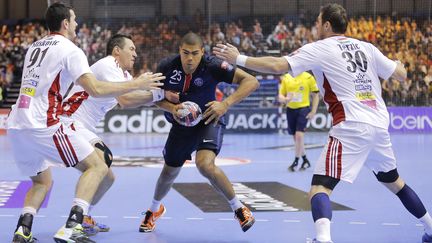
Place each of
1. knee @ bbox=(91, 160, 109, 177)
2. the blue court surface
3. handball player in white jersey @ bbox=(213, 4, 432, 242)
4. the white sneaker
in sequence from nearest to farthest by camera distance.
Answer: the white sneaker → handball player in white jersey @ bbox=(213, 4, 432, 242) → knee @ bbox=(91, 160, 109, 177) → the blue court surface

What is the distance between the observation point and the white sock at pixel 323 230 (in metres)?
4.78

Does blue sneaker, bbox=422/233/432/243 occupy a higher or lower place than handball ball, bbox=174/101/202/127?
lower

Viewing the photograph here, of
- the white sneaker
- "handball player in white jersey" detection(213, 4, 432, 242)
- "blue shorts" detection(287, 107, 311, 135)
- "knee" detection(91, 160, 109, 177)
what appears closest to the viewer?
the white sneaker

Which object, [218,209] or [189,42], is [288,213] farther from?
[189,42]

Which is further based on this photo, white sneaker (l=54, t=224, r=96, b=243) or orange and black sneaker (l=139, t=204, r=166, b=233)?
orange and black sneaker (l=139, t=204, r=166, b=233)

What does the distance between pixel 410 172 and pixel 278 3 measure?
44.8 ft

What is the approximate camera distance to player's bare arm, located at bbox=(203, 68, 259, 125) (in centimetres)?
604

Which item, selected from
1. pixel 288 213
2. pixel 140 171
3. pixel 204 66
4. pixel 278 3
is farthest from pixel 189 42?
pixel 278 3

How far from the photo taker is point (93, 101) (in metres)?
6.49

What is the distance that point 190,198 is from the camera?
816 centimetres

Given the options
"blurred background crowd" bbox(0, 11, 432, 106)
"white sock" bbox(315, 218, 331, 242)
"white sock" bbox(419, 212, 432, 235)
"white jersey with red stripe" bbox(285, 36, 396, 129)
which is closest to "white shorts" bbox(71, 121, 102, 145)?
"white jersey with red stripe" bbox(285, 36, 396, 129)

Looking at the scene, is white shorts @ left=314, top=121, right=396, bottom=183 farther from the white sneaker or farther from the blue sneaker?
the white sneaker

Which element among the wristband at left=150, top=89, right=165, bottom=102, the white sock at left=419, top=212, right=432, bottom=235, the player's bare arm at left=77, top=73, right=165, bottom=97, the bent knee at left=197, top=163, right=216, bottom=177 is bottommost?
the white sock at left=419, top=212, right=432, bottom=235

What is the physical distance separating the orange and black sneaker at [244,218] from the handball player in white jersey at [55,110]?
1.46m
